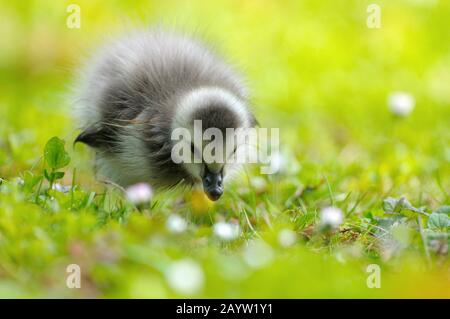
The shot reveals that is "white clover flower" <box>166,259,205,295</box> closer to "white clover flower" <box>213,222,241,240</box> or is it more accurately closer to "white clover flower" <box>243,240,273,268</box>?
"white clover flower" <box>243,240,273,268</box>

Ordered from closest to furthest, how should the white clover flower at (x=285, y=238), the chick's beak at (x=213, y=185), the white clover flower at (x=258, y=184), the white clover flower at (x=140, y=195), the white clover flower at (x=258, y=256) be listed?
1. the white clover flower at (x=258, y=256)
2. the white clover flower at (x=285, y=238)
3. the white clover flower at (x=140, y=195)
4. the chick's beak at (x=213, y=185)
5. the white clover flower at (x=258, y=184)

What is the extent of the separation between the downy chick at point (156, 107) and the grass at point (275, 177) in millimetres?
177

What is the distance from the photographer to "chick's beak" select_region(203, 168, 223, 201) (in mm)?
3031

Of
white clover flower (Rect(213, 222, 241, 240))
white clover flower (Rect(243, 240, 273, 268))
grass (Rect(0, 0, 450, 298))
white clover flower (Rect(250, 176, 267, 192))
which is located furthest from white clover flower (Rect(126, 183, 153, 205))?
white clover flower (Rect(250, 176, 267, 192))

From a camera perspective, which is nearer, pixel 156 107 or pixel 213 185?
pixel 213 185

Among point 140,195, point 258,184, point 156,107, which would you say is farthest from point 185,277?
point 258,184

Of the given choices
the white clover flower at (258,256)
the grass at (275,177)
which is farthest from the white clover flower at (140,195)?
the white clover flower at (258,256)

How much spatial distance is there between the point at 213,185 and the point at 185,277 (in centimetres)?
94

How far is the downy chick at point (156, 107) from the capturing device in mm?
3059

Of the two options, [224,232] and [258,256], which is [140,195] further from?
[258,256]

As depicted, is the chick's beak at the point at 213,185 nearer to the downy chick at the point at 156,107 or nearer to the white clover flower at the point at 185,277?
the downy chick at the point at 156,107

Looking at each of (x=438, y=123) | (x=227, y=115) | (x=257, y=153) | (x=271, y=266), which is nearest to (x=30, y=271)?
(x=271, y=266)

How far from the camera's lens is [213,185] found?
9.99ft

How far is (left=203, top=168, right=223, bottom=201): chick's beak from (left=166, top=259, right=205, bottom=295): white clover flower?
0.84m
